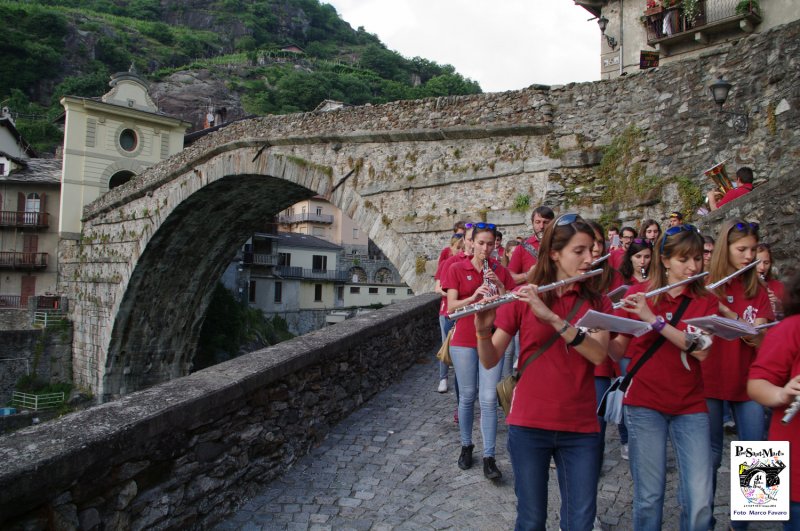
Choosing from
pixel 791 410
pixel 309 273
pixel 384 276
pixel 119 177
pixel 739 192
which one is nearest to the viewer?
pixel 791 410

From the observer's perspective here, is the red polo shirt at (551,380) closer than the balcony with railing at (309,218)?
Yes

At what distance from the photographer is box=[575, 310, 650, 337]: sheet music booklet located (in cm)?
205

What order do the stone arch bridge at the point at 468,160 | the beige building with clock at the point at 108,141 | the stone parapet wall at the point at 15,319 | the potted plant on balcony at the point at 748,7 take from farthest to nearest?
the beige building with clock at the point at 108,141 < the stone parapet wall at the point at 15,319 < the potted plant on balcony at the point at 748,7 < the stone arch bridge at the point at 468,160

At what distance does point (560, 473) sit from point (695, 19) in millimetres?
12985

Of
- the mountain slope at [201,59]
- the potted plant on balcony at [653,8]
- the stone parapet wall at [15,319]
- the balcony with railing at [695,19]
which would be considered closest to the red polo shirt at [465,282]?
the balcony with railing at [695,19]

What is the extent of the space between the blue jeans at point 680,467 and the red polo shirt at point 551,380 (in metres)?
0.35

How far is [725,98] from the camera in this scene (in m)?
6.55

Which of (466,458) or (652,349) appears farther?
(466,458)

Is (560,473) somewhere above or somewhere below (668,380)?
below

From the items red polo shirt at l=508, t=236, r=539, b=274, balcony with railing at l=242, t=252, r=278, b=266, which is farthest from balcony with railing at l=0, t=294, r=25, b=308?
red polo shirt at l=508, t=236, r=539, b=274

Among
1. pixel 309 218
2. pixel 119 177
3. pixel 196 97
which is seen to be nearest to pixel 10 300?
pixel 119 177

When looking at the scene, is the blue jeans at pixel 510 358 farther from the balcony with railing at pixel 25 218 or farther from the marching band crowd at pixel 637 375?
the balcony with railing at pixel 25 218

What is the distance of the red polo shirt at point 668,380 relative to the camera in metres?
2.39

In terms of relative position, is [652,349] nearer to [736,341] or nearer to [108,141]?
[736,341]
